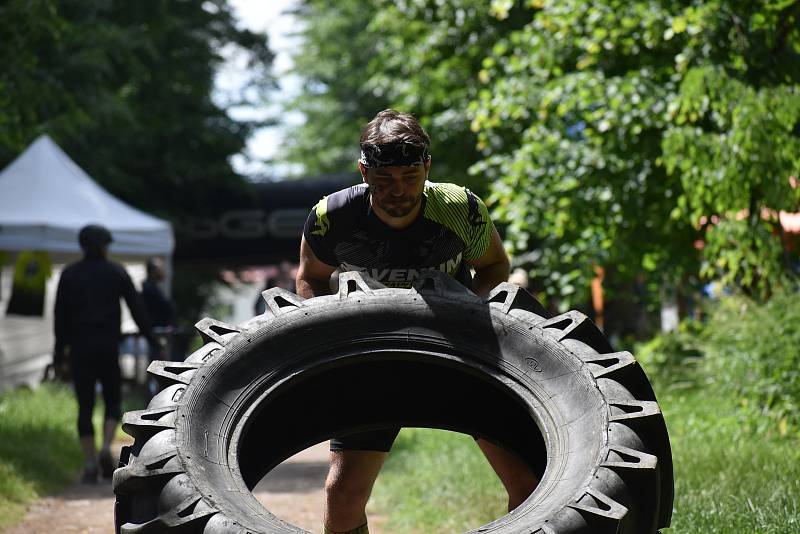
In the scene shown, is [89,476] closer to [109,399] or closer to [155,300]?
[109,399]

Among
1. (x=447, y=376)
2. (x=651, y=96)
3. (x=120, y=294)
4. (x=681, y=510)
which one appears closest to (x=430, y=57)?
(x=651, y=96)

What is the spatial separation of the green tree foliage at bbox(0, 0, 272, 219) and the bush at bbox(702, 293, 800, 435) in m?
9.52

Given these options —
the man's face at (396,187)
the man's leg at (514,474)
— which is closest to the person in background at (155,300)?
the man's leg at (514,474)

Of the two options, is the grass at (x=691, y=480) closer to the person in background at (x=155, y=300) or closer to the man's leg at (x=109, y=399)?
the man's leg at (x=109, y=399)

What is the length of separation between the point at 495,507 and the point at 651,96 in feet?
14.2

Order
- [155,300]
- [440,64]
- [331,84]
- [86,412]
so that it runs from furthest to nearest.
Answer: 1. [331,84]
2. [440,64]
3. [155,300]
4. [86,412]

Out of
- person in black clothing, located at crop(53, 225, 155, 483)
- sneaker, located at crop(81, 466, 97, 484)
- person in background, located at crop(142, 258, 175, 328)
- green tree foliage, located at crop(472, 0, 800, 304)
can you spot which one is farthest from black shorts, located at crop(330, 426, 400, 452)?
person in background, located at crop(142, 258, 175, 328)

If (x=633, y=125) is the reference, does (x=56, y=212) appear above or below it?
below

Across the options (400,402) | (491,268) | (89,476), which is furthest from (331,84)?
(400,402)

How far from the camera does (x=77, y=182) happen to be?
542 inches

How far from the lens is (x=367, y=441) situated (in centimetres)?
413

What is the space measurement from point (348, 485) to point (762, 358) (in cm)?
454

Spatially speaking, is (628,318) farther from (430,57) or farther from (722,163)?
(722,163)

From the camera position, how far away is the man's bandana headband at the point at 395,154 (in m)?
3.65
